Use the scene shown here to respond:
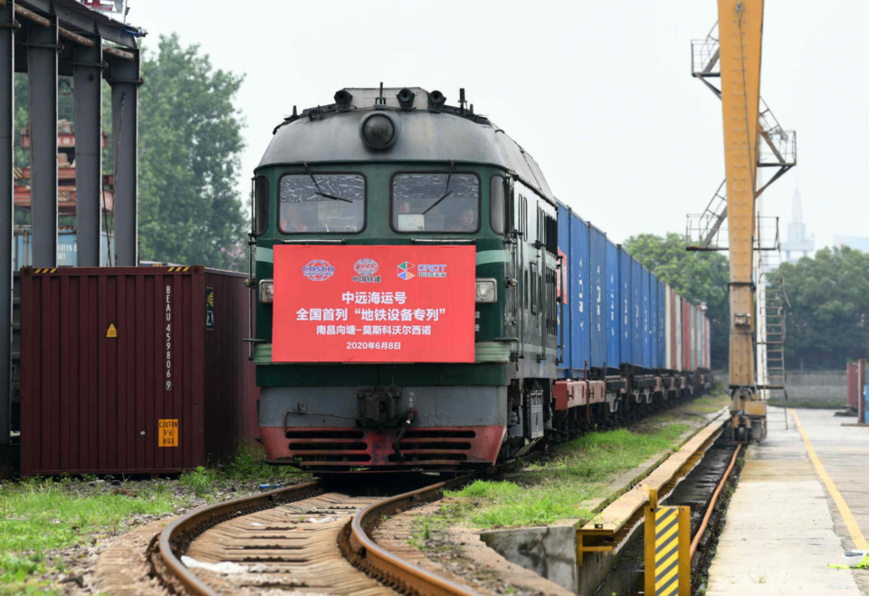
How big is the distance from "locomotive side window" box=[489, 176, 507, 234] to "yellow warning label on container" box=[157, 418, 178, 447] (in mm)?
4526

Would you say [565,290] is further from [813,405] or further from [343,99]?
[813,405]

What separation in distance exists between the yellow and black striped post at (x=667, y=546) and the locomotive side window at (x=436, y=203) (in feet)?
11.2

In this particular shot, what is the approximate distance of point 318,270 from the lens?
39.4 ft

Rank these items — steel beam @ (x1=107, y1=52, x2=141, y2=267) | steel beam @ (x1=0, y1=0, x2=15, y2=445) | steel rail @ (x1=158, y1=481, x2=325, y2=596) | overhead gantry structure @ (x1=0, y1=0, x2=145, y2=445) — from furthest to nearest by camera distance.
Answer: steel beam @ (x1=107, y1=52, x2=141, y2=267), overhead gantry structure @ (x1=0, y1=0, x2=145, y2=445), steel beam @ (x1=0, y1=0, x2=15, y2=445), steel rail @ (x1=158, y1=481, x2=325, y2=596)

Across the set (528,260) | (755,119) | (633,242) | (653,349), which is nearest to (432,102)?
(528,260)

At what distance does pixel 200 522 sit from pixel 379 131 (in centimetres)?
443

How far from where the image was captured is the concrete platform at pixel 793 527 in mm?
10617

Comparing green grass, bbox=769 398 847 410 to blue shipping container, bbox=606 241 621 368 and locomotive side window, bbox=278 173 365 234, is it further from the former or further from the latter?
locomotive side window, bbox=278 173 365 234

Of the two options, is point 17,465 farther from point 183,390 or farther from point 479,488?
point 479,488

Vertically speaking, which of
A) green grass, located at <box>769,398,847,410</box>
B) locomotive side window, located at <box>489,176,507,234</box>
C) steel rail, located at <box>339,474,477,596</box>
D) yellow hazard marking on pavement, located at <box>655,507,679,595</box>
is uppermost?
locomotive side window, located at <box>489,176,507,234</box>

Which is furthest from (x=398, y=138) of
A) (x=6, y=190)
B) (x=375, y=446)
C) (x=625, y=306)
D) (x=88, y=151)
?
(x=625, y=306)

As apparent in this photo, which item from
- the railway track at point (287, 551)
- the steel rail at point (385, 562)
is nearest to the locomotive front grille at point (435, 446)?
the railway track at point (287, 551)

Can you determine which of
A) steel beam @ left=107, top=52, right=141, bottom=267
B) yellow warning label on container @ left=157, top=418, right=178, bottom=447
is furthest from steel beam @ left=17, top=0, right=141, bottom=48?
yellow warning label on container @ left=157, top=418, right=178, bottom=447

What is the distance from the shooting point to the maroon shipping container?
14.3 meters
